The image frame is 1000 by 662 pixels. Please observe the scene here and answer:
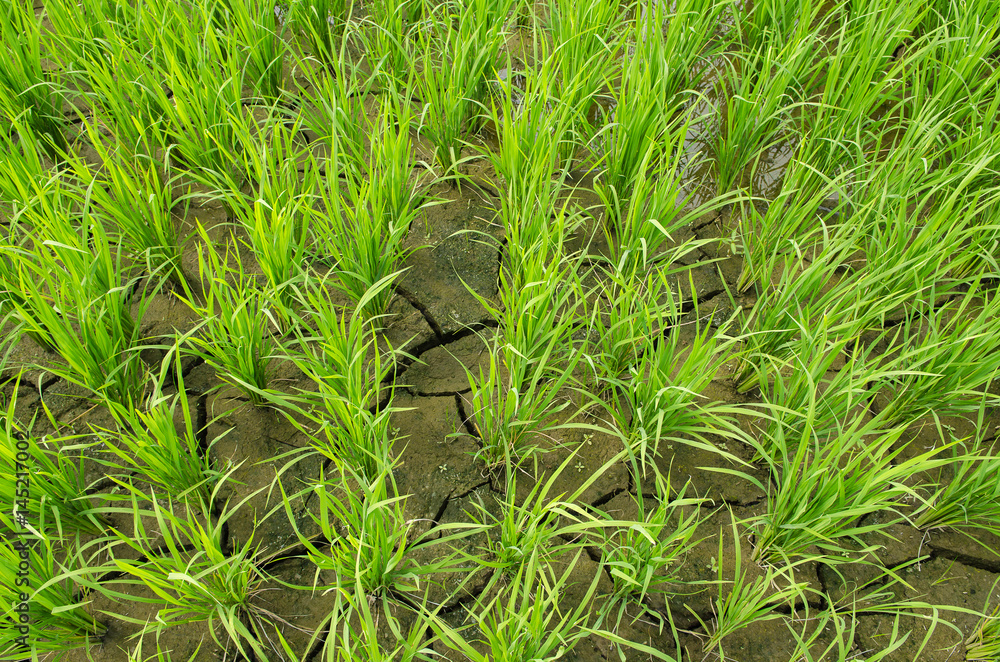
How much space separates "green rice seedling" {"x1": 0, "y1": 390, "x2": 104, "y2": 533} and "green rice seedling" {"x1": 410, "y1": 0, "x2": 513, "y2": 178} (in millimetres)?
1088

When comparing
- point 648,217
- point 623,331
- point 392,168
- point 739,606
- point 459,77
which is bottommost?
point 739,606

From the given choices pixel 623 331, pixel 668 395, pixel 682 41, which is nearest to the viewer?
pixel 668 395

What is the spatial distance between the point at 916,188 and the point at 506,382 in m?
1.12

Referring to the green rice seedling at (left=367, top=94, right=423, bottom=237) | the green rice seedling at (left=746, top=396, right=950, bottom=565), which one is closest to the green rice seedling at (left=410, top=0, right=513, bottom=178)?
the green rice seedling at (left=367, top=94, right=423, bottom=237)

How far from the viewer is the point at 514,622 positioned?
3.68 ft

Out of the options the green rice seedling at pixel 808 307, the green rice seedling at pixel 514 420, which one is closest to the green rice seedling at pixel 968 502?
the green rice seedling at pixel 808 307

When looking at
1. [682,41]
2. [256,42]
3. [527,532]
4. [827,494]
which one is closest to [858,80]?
[682,41]

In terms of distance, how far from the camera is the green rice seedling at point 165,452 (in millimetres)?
1235

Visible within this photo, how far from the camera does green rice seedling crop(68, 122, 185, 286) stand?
1.52m

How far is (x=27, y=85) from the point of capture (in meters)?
1.85

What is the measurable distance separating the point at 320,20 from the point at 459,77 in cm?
63

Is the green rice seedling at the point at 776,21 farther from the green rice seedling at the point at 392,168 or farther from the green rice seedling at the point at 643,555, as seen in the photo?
the green rice seedling at the point at 643,555

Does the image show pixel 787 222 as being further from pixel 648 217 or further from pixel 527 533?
pixel 527 533

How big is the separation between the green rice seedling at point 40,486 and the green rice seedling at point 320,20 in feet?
4.25
